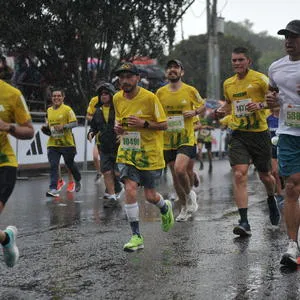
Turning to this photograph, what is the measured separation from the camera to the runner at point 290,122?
6215 mm

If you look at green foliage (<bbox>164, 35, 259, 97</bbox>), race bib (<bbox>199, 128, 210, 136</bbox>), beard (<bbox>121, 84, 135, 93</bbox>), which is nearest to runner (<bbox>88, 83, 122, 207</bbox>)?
beard (<bbox>121, 84, 135, 93</bbox>)

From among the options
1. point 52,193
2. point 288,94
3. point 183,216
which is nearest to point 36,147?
point 52,193

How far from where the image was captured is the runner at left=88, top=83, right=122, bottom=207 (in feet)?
37.5

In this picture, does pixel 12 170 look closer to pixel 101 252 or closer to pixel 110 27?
pixel 101 252

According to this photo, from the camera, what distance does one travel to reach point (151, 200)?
7613 mm

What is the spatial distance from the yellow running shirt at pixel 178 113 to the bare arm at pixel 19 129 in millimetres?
4051

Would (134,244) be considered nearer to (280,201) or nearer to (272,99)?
(272,99)

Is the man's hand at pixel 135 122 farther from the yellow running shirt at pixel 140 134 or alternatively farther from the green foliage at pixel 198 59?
the green foliage at pixel 198 59

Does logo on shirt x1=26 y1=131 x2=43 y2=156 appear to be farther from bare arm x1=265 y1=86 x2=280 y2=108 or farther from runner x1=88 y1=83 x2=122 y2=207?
bare arm x1=265 y1=86 x2=280 y2=108

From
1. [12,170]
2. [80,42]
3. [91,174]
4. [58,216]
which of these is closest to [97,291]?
[12,170]

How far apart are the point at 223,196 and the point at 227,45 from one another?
167 ft

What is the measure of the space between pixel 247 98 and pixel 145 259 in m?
2.58

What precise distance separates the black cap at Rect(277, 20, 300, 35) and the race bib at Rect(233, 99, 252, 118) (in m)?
2.06

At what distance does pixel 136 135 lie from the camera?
24.3ft
